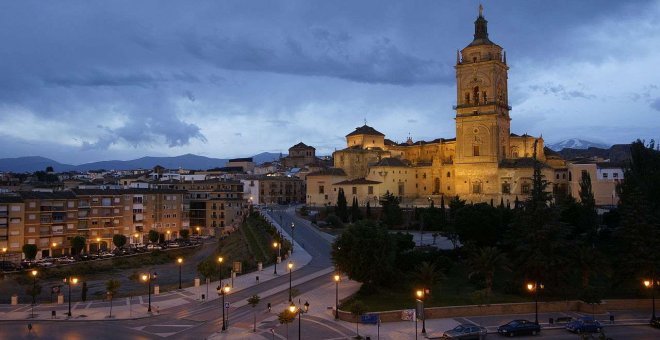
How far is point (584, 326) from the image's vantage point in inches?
931

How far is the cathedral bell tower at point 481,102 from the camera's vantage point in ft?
222

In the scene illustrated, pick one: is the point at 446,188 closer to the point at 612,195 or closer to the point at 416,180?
the point at 416,180

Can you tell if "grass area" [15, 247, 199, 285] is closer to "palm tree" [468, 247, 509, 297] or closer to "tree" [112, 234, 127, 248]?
"tree" [112, 234, 127, 248]

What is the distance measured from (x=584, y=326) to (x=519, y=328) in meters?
2.74

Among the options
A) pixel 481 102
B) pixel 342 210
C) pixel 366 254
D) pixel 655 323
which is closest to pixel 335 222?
pixel 342 210

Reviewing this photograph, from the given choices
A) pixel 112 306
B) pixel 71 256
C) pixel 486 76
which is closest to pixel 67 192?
pixel 71 256

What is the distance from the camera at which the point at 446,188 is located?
235 ft

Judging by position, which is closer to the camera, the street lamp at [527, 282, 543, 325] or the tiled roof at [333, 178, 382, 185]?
the street lamp at [527, 282, 543, 325]

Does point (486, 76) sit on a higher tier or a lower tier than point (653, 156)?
higher

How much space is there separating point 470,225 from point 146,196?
41575 millimetres

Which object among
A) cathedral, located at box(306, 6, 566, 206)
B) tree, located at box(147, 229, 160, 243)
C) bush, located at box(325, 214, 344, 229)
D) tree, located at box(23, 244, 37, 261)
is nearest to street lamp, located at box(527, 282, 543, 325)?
bush, located at box(325, 214, 344, 229)

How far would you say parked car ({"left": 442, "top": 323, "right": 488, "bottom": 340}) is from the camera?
22.5 metres

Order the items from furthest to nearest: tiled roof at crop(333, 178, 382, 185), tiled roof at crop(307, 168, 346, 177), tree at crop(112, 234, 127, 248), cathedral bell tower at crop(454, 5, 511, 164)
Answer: tiled roof at crop(307, 168, 346, 177), tiled roof at crop(333, 178, 382, 185), cathedral bell tower at crop(454, 5, 511, 164), tree at crop(112, 234, 127, 248)

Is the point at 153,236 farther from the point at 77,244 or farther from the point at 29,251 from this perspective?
the point at 29,251
